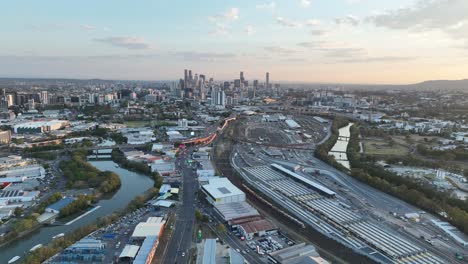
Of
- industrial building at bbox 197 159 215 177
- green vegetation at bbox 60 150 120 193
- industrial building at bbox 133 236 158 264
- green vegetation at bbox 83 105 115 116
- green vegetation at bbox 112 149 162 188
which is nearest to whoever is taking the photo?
industrial building at bbox 133 236 158 264

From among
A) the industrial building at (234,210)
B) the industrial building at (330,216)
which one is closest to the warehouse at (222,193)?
the industrial building at (234,210)

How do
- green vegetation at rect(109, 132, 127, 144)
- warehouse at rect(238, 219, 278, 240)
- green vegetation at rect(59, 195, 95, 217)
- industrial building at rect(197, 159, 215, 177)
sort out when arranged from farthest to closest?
green vegetation at rect(109, 132, 127, 144)
industrial building at rect(197, 159, 215, 177)
green vegetation at rect(59, 195, 95, 217)
warehouse at rect(238, 219, 278, 240)

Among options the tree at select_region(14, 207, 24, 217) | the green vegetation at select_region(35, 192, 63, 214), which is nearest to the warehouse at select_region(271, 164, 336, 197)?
the green vegetation at select_region(35, 192, 63, 214)

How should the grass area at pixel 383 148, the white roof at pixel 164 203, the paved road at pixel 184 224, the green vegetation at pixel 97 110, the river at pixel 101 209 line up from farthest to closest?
1. the green vegetation at pixel 97 110
2. the grass area at pixel 383 148
3. the white roof at pixel 164 203
4. the river at pixel 101 209
5. the paved road at pixel 184 224

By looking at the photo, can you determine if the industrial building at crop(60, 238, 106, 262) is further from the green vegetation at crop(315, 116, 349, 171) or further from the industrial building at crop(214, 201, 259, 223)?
the green vegetation at crop(315, 116, 349, 171)

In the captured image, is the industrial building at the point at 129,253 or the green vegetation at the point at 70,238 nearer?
the green vegetation at the point at 70,238

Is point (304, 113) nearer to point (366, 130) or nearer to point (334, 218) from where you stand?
point (366, 130)

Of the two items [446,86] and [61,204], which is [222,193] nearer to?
[61,204]

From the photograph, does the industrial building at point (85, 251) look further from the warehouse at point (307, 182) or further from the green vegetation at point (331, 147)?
the green vegetation at point (331, 147)
